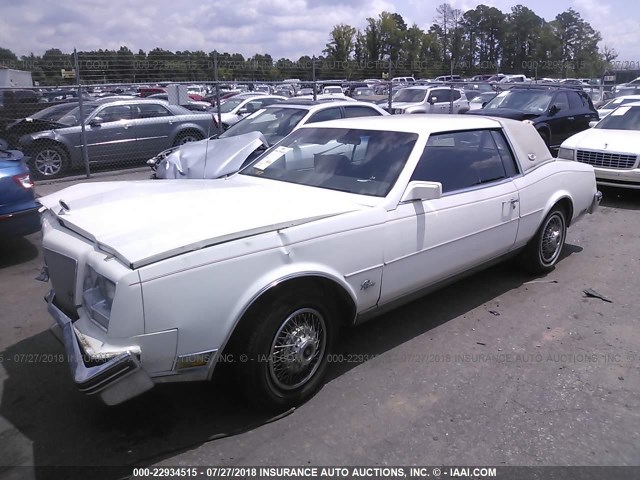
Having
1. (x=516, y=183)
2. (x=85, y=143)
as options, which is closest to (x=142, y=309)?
(x=516, y=183)

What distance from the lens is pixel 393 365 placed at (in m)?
3.63

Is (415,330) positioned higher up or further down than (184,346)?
further down

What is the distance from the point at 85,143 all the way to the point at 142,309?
30.2ft

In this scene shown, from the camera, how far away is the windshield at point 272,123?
8.07 meters

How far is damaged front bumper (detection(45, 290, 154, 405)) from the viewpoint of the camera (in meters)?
2.41

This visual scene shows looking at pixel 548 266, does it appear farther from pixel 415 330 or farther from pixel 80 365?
pixel 80 365

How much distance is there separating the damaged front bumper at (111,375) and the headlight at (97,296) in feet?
0.58

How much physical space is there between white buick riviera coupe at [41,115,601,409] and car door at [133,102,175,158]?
8.12m

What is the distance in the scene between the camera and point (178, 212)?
10.1 feet

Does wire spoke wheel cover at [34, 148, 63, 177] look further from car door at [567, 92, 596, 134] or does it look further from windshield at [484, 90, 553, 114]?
car door at [567, 92, 596, 134]

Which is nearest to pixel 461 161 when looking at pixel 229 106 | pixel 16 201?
pixel 16 201

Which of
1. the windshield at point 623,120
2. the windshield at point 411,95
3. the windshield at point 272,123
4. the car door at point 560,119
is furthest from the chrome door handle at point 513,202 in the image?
the windshield at point 411,95

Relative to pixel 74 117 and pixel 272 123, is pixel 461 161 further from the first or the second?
pixel 74 117

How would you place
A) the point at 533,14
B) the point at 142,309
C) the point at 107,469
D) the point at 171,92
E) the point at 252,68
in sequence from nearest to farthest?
the point at 142,309, the point at 107,469, the point at 171,92, the point at 252,68, the point at 533,14
